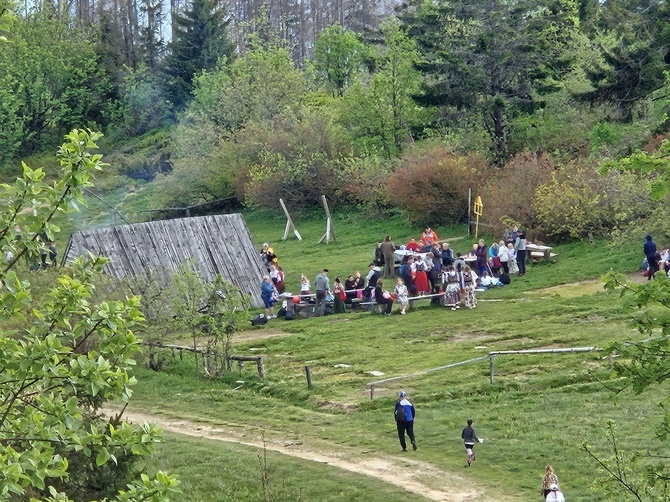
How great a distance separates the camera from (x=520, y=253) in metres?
34.4

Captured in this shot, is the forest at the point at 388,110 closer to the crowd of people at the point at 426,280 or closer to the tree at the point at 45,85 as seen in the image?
the tree at the point at 45,85

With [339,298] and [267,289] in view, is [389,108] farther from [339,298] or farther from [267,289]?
[339,298]

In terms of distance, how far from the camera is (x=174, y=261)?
34.5 metres

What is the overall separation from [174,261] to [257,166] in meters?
18.1

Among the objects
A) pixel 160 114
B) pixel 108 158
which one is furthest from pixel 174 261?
pixel 160 114

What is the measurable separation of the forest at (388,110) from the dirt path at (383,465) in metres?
13.0

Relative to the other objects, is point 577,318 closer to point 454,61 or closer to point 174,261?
point 174,261

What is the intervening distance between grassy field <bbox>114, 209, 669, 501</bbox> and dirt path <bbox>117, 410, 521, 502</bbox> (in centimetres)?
27

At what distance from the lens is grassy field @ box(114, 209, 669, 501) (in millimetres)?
19781

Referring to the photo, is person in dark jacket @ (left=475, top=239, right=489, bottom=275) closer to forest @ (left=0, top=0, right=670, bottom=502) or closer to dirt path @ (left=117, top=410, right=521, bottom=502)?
forest @ (left=0, top=0, right=670, bottom=502)

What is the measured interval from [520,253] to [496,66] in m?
16.2

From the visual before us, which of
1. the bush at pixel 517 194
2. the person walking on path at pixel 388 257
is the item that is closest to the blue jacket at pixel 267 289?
the person walking on path at pixel 388 257

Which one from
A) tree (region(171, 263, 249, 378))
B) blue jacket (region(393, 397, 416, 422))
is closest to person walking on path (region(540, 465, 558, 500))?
blue jacket (region(393, 397, 416, 422))

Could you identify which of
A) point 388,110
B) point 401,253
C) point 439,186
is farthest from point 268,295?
point 388,110
